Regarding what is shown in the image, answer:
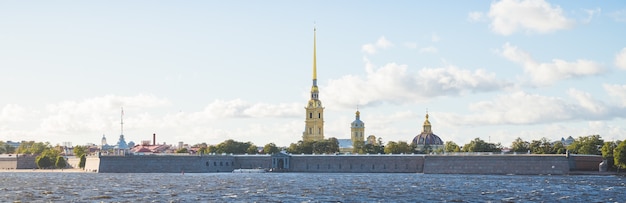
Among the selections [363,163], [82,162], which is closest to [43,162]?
[82,162]

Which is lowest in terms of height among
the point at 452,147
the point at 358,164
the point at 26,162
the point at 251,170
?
the point at 251,170

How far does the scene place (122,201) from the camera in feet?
230

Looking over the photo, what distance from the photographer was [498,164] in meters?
134

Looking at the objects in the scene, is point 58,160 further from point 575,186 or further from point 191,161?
point 575,186

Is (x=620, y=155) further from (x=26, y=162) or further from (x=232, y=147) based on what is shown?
(x=26, y=162)

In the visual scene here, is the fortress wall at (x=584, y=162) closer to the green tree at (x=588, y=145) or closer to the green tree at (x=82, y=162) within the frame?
the green tree at (x=588, y=145)

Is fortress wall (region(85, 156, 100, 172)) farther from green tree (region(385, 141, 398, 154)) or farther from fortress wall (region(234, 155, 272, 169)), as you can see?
green tree (region(385, 141, 398, 154))

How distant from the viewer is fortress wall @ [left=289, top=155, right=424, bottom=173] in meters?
150

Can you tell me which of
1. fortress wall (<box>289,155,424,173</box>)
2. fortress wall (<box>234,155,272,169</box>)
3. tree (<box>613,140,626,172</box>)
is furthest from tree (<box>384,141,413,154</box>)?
tree (<box>613,140,626,172</box>)

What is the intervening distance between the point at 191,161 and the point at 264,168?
40.6ft

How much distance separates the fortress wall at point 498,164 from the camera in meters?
129

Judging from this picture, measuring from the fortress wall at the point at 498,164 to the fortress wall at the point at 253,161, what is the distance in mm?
31983

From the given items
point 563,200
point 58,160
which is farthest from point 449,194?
point 58,160

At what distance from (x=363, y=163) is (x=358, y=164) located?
0.92m
